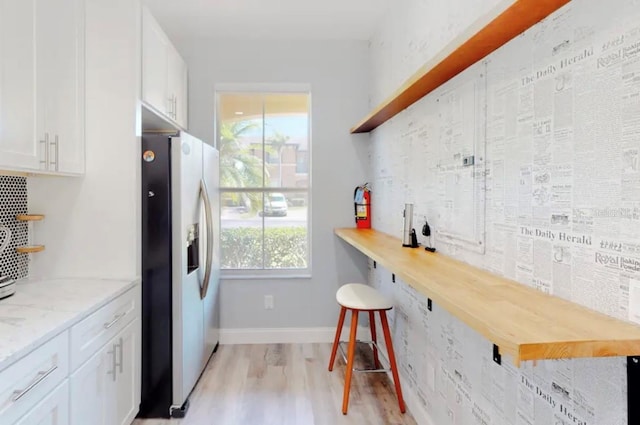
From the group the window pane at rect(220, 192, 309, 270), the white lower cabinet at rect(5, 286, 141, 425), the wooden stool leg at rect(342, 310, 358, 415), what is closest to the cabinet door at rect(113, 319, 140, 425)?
the white lower cabinet at rect(5, 286, 141, 425)

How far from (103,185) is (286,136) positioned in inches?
69.5

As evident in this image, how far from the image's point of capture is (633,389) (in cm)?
85

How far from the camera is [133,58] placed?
2.26 m

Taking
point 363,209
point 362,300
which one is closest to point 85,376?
point 362,300

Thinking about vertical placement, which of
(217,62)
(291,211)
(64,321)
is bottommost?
(64,321)

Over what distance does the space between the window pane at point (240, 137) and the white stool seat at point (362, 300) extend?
1496 millimetres

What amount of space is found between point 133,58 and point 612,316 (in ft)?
8.18

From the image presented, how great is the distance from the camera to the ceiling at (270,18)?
2884 mm

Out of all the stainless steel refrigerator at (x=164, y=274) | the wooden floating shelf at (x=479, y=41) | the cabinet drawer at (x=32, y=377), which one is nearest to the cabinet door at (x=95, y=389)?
the cabinet drawer at (x=32, y=377)

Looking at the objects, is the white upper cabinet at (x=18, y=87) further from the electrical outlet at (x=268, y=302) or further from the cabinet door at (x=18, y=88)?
the electrical outlet at (x=268, y=302)

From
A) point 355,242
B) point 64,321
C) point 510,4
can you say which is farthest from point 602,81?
point 64,321

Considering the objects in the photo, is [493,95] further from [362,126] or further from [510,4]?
[362,126]

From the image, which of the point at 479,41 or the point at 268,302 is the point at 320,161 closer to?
the point at 268,302

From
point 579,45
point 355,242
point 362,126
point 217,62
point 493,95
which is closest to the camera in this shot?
point 579,45
